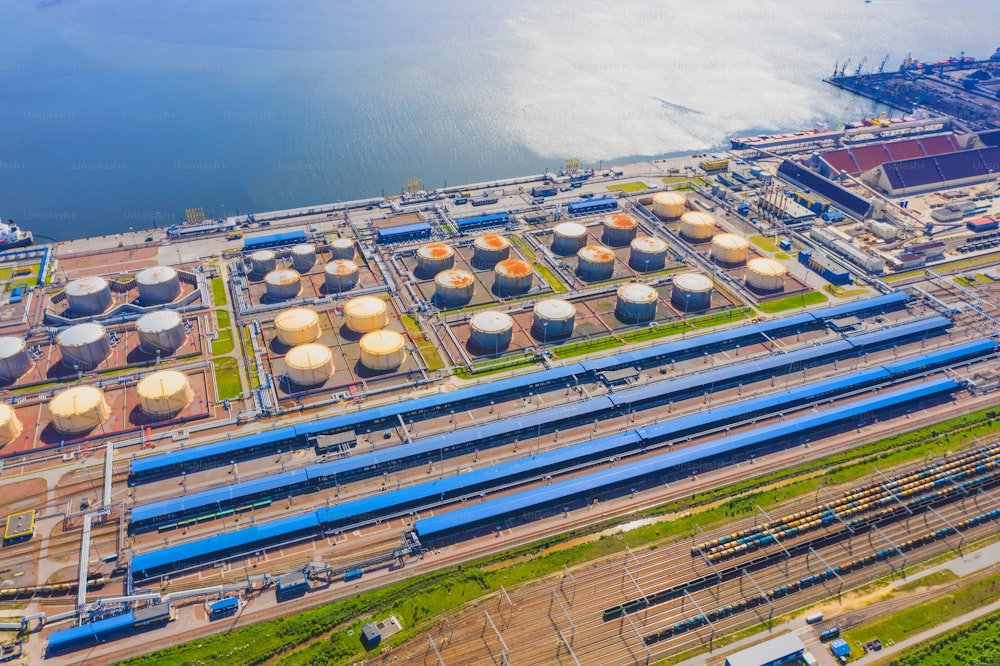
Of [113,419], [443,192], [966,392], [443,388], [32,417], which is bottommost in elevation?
[966,392]

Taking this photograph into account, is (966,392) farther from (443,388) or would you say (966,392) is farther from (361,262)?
(361,262)

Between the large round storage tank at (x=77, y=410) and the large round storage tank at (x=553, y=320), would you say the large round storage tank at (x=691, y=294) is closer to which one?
the large round storage tank at (x=553, y=320)

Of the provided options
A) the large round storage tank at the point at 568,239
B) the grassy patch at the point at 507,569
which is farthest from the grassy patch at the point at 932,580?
the large round storage tank at the point at 568,239

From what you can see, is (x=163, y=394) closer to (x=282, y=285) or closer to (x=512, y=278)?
(x=282, y=285)

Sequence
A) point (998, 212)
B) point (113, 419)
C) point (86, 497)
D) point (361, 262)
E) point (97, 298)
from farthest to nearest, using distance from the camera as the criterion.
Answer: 1. point (998, 212)
2. point (361, 262)
3. point (97, 298)
4. point (113, 419)
5. point (86, 497)

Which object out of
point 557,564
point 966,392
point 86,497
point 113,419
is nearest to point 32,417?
point 113,419

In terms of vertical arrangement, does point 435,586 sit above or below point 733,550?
above

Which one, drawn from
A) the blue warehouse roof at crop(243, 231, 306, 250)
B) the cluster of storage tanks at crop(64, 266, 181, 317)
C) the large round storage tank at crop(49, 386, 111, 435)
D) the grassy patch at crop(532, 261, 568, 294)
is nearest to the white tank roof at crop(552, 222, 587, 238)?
the grassy patch at crop(532, 261, 568, 294)
